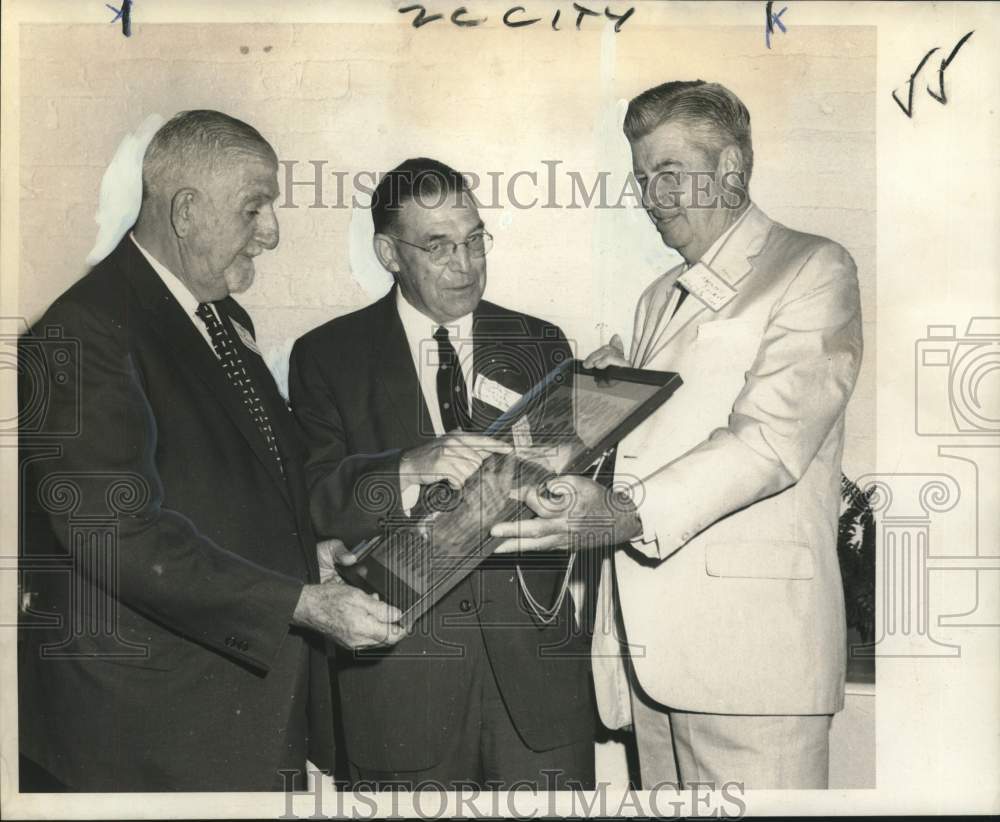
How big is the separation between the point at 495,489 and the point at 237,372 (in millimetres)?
902

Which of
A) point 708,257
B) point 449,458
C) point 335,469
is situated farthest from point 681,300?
point 335,469

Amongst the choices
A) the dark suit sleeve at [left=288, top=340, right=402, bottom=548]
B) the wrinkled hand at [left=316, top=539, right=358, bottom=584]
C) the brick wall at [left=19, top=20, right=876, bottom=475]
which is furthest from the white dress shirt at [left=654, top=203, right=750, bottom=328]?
the wrinkled hand at [left=316, top=539, right=358, bottom=584]

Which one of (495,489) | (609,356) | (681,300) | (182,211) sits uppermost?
(182,211)

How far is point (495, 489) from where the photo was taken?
13.0 feet

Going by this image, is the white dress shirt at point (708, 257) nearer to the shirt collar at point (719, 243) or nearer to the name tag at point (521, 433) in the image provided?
the shirt collar at point (719, 243)

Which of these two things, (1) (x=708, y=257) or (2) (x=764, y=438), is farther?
(1) (x=708, y=257)

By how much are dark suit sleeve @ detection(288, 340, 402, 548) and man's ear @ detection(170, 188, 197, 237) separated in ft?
1.67

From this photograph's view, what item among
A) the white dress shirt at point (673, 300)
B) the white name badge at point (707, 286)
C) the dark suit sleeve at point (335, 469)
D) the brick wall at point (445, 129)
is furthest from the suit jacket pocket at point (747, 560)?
the dark suit sleeve at point (335, 469)

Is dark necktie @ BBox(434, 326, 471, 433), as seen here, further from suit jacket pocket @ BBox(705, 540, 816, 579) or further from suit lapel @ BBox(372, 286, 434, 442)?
suit jacket pocket @ BBox(705, 540, 816, 579)

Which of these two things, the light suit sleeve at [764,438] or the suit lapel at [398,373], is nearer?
the light suit sleeve at [764,438]

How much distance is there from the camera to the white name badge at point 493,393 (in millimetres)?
4039

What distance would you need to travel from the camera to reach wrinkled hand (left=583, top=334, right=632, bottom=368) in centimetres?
405

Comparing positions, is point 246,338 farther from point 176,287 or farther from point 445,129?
point 445,129

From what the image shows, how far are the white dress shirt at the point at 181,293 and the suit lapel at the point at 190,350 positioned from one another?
13 mm
